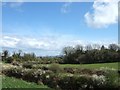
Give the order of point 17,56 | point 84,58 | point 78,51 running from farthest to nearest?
point 17,56 < point 78,51 < point 84,58

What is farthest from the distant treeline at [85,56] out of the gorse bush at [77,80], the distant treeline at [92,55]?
the gorse bush at [77,80]

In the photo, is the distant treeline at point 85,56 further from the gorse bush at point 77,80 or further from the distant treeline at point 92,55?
the gorse bush at point 77,80

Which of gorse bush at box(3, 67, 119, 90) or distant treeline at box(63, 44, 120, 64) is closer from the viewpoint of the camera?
gorse bush at box(3, 67, 119, 90)

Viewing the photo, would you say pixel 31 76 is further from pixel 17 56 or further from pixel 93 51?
pixel 17 56

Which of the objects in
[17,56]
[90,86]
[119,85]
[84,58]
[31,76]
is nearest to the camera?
[119,85]

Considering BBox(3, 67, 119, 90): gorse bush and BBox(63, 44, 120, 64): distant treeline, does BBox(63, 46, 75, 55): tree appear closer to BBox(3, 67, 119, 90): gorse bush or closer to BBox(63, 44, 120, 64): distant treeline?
BBox(63, 44, 120, 64): distant treeline

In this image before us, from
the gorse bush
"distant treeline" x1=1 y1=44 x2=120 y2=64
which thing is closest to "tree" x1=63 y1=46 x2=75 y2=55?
"distant treeline" x1=1 y1=44 x2=120 y2=64

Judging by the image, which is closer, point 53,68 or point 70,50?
point 53,68

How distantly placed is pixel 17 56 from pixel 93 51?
1821 cm

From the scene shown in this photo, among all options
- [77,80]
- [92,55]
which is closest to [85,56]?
[92,55]

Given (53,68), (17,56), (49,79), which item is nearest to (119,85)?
(49,79)

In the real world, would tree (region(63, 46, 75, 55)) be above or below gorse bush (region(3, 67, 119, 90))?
above

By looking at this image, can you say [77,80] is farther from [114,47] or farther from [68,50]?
[68,50]

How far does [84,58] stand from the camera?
52.5m
